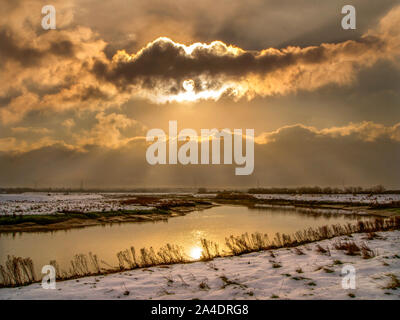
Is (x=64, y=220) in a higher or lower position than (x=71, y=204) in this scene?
higher

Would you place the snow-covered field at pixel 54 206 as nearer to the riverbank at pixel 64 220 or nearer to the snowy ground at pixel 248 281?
the riverbank at pixel 64 220

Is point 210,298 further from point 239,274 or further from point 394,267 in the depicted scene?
point 394,267

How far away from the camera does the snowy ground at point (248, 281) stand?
800 centimetres

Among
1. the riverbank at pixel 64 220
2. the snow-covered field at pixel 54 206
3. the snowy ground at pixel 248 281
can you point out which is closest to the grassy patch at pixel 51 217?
the riverbank at pixel 64 220

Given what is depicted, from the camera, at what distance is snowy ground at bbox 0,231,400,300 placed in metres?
8.00

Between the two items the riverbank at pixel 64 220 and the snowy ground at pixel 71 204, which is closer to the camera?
the riverbank at pixel 64 220

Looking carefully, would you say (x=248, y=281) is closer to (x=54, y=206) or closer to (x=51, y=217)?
(x=51, y=217)

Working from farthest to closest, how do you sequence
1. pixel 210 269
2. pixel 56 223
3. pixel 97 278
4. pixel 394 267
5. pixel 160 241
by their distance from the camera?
pixel 56 223 < pixel 160 241 < pixel 210 269 < pixel 97 278 < pixel 394 267

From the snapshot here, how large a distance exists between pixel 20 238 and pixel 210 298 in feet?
73.3

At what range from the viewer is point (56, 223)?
3073cm

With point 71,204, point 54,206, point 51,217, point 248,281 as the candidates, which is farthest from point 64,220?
point 248,281

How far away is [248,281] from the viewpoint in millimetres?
9250

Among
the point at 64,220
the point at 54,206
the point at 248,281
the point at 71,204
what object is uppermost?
the point at 248,281
